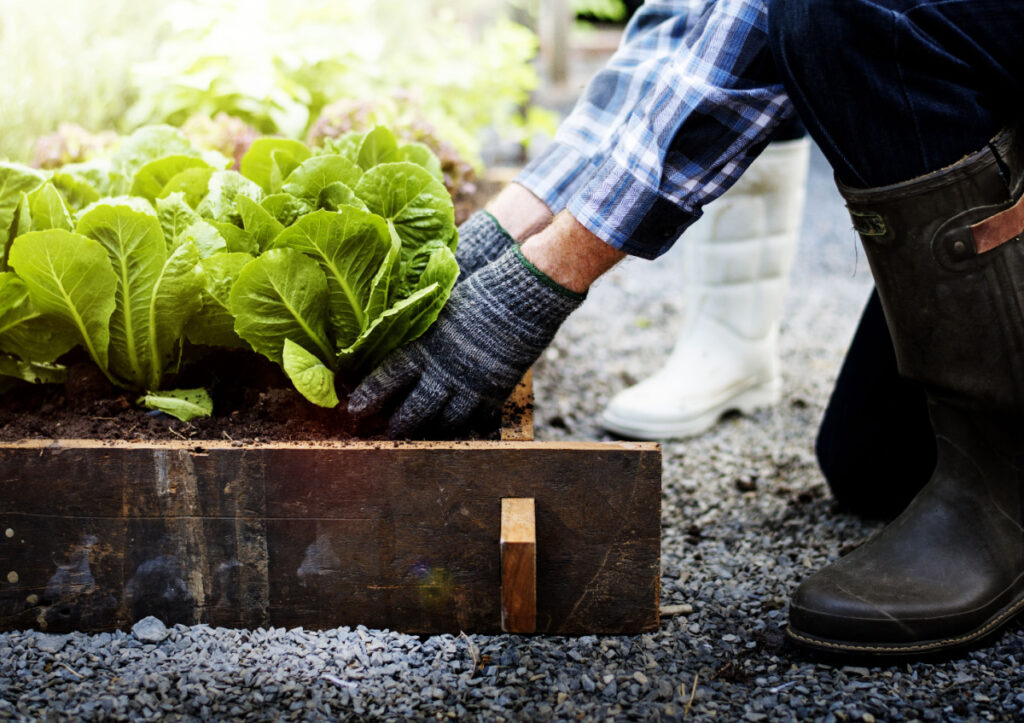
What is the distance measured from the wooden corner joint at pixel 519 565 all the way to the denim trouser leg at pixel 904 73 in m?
0.63

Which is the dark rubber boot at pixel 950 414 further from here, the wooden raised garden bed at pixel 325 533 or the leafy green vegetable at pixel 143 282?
the leafy green vegetable at pixel 143 282

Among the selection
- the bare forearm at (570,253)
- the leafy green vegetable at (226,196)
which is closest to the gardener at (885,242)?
the bare forearm at (570,253)

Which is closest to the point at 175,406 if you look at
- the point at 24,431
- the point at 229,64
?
the point at 24,431

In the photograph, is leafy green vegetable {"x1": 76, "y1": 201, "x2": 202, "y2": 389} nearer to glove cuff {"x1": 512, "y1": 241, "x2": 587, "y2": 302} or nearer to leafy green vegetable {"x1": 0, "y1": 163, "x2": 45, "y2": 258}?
leafy green vegetable {"x1": 0, "y1": 163, "x2": 45, "y2": 258}

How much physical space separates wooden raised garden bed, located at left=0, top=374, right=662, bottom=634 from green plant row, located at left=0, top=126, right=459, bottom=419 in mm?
156

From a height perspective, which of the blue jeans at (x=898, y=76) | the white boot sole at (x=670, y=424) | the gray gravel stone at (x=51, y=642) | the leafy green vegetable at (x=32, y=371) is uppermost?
the blue jeans at (x=898, y=76)

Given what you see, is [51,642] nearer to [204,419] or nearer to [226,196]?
[204,419]

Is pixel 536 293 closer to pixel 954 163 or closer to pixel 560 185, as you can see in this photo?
pixel 560 185

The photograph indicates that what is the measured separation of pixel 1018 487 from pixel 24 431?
1.42m

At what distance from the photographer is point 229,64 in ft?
8.60

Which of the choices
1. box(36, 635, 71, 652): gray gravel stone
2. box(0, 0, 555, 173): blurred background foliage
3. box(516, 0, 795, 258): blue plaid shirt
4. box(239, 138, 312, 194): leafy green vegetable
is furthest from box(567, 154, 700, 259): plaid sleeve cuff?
box(0, 0, 555, 173): blurred background foliage

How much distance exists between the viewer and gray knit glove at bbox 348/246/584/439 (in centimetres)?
128

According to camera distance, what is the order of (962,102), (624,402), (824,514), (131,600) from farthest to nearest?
(624,402)
(824,514)
(131,600)
(962,102)

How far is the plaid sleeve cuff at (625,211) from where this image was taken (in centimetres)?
124
